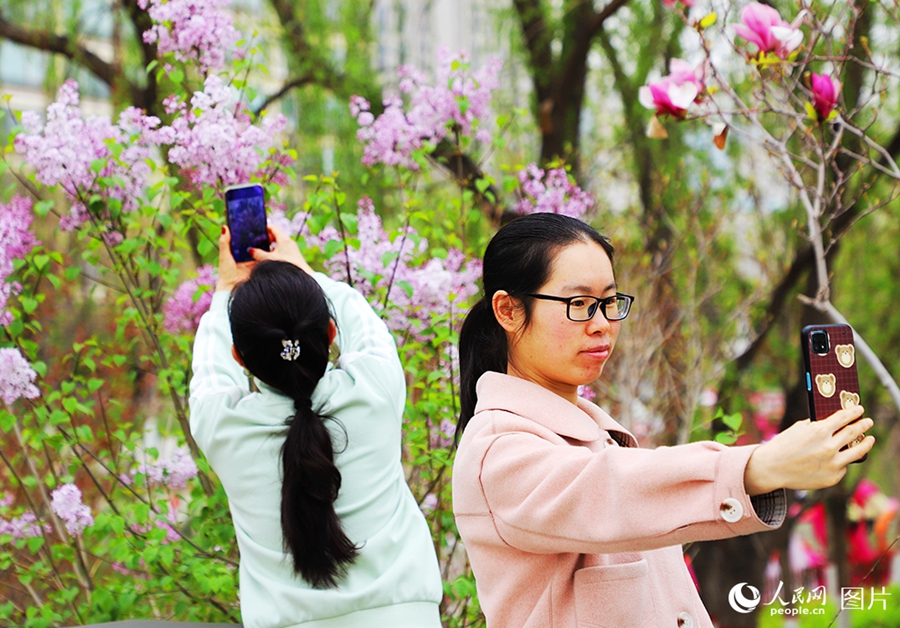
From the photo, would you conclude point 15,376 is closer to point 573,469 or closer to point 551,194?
point 551,194

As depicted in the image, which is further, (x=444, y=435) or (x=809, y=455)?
(x=444, y=435)

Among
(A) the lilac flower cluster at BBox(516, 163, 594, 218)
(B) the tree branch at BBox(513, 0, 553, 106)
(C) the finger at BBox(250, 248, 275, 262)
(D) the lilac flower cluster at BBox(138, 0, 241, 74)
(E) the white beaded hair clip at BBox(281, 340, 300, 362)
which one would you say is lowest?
(E) the white beaded hair clip at BBox(281, 340, 300, 362)

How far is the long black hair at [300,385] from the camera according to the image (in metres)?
1.82

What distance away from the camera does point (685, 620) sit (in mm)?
1323

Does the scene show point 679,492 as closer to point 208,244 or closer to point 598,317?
point 598,317

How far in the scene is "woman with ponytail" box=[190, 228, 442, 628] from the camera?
6.01ft

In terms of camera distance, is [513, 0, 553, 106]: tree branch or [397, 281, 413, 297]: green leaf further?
[513, 0, 553, 106]: tree branch

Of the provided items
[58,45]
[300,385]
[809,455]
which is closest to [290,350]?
[300,385]

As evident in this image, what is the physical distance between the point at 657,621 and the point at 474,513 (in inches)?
11.6

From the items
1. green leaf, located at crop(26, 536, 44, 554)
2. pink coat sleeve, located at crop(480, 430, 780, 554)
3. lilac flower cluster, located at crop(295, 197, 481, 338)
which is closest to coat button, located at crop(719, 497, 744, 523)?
pink coat sleeve, located at crop(480, 430, 780, 554)

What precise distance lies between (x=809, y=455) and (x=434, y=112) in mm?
2359

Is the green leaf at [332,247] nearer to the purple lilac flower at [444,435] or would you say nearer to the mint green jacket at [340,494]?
the purple lilac flower at [444,435]

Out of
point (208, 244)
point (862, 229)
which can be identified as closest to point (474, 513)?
point (208, 244)

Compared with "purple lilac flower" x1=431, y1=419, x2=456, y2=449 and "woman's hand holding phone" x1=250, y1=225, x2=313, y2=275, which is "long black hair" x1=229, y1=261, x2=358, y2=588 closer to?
"woman's hand holding phone" x1=250, y1=225, x2=313, y2=275
